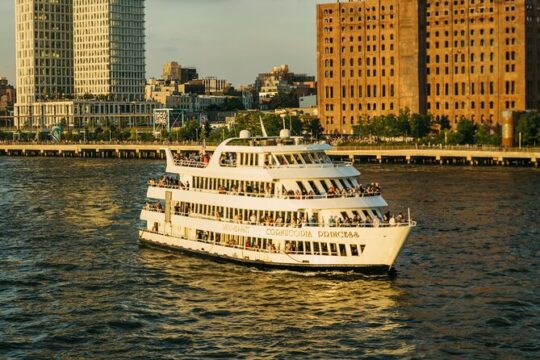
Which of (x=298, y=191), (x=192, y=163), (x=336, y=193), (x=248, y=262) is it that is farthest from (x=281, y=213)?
(x=192, y=163)

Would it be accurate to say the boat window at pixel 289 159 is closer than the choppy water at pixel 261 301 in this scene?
No

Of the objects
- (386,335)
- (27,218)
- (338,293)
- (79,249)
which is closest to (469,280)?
(338,293)

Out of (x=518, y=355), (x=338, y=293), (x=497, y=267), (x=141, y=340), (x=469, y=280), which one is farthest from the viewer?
(x=497, y=267)

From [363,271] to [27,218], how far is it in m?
51.0

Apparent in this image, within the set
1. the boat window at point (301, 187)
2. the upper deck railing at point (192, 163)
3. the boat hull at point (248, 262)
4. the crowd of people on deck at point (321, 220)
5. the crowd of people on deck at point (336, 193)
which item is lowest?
the boat hull at point (248, 262)

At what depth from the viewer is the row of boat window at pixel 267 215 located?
65.1m

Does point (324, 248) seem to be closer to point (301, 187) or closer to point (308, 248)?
point (308, 248)

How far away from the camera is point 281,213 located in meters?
67.2

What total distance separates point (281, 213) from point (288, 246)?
8.75ft

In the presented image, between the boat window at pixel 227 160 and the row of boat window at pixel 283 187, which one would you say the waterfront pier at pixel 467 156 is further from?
the row of boat window at pixel 283 187

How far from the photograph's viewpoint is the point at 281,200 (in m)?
66.8

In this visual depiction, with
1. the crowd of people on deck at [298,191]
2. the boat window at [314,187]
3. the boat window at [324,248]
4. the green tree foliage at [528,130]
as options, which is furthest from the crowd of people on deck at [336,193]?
the green tree foliage at [528,130]

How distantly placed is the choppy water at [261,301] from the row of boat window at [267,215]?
10.9 ft

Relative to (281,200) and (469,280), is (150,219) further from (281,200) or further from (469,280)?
(469,280)
